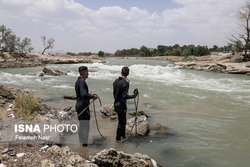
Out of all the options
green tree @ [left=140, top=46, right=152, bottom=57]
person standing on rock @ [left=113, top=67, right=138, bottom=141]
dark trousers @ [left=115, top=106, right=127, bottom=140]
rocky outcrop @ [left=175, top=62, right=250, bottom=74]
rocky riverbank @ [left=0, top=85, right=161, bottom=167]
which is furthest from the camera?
green tree @ [left=140, top=46, right=152, bottom=57]

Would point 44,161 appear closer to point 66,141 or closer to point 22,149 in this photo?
point 22,149

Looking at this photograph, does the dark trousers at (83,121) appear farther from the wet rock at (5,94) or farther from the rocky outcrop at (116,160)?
the wet rock at (5,94)

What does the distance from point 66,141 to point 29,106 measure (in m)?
2.19

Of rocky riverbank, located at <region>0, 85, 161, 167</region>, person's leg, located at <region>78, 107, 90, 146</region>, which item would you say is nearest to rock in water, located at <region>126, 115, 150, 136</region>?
person's leg, located at <region>78, 107, 90, 146</region>

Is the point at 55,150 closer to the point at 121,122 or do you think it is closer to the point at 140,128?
the point at 121,122

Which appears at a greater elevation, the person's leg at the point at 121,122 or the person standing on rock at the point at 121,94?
the person standing on rock at the point at 121,94

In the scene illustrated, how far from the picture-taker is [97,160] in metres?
4.07

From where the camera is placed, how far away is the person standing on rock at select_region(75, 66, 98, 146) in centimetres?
475

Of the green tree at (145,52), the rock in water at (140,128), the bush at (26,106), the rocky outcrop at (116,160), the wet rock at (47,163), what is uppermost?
the green tree at (145,52)

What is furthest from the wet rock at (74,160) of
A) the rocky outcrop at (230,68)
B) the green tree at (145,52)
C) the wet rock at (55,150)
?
the green tree at (145,52)

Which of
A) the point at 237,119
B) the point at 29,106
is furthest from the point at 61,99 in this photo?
the point at 237,119

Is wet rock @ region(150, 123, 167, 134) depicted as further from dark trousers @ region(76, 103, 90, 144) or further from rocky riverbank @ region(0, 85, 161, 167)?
rocky riverbank @ region(0, 85, 161, 167)

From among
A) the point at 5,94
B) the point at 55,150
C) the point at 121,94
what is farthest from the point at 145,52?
the point at 55,150

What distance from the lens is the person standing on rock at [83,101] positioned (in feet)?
15.6
